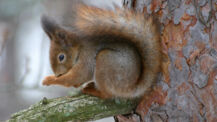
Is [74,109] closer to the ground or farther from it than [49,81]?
closer to the ground

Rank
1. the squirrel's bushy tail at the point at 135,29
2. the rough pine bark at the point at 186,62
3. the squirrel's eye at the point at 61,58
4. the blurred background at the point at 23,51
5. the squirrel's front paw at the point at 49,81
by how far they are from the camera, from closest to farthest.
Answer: the rough pine bark at the point at 186,62
the squirrel's bushy tail at the point at 135,29
the squirrel's front paw at the point at 49,81
the squirrel's eye at the point at 61,58
the blurred background at the point at 23,51

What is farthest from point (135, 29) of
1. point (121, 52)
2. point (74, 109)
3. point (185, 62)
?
point (74, 109)

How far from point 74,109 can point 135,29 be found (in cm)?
44

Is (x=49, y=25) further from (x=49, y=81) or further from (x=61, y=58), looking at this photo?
(x=49, y=81)

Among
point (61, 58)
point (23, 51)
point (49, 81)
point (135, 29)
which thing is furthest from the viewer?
point (23, 51)

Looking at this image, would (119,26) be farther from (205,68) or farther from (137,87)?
(205,68)

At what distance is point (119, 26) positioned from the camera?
1.27 metres

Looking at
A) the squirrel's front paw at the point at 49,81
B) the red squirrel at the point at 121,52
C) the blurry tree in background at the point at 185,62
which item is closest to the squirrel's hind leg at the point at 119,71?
the red squirrel at the point at 121,52

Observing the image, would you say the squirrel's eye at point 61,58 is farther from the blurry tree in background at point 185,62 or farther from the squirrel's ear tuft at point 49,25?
the blurry tree in background at point 185,62

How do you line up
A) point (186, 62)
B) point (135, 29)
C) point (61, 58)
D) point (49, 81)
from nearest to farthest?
point (186, 62) < point (135, 29) < point (49, 81) < point (61, 58)

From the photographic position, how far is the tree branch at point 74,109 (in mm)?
1196

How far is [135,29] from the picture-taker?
1260mm

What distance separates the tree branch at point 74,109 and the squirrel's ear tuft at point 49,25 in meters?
0.42

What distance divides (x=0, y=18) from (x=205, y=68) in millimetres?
3704
